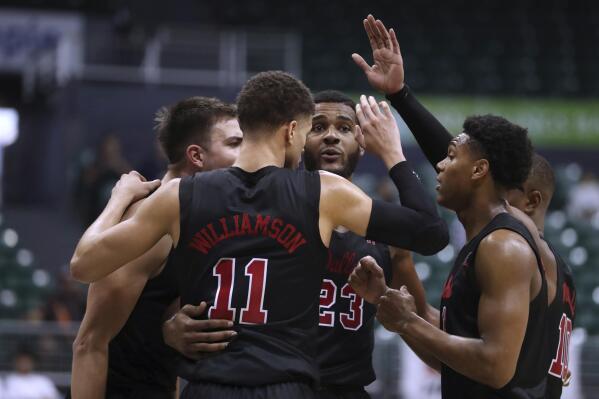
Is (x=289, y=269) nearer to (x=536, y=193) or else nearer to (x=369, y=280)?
(x=369, y=280)

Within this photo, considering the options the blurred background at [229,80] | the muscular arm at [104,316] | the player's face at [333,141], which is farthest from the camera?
the blurred background at [229,80]

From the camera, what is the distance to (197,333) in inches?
148

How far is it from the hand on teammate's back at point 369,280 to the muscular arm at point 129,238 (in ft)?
2.38

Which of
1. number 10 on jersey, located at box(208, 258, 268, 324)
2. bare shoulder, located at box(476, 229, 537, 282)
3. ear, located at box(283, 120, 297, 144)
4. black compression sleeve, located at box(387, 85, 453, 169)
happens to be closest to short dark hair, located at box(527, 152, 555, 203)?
black compression sleeve, located at box(387, 85, 453, 169)

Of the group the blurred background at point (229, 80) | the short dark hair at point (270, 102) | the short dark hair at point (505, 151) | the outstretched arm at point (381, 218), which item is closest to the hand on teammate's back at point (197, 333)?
the outstretched arm at point (381, 218)

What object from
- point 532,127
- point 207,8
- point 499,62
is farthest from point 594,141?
point 207,8

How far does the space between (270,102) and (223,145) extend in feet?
2.55

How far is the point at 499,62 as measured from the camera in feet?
61.9

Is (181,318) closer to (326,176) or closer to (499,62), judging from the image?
(326,176)

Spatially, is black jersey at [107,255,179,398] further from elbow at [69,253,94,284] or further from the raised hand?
the raised hand

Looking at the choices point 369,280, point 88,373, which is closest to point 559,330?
point 369,280

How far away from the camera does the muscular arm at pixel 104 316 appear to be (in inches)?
167

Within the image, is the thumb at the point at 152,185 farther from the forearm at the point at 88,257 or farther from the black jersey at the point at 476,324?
the black jersey at the point at 476,324

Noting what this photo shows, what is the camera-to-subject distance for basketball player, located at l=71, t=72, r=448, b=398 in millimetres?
3750
